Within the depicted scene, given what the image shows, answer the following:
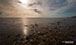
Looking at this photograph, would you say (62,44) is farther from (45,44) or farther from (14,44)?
(14,44)

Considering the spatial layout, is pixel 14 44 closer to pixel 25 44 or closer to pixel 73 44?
pixel 25 44

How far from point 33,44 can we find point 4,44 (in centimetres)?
330

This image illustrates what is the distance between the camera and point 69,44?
482 centimetres

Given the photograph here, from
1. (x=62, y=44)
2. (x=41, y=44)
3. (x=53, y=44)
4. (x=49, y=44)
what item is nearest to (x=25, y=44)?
(x=41, y=44)

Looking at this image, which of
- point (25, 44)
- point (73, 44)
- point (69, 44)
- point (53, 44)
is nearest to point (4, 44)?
point (25, 44)

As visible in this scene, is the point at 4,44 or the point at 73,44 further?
the point at 4,44

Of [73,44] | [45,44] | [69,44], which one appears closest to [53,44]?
[45,44]

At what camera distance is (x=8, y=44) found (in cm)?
500

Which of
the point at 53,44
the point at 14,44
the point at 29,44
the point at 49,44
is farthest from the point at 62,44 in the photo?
the point at 14,44

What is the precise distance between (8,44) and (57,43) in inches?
217

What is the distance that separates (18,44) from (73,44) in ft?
19.4

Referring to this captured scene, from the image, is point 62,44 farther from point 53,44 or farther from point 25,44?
point 25,44

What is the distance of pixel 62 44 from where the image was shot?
4.84 metres

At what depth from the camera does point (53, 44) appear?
15.8 feet
